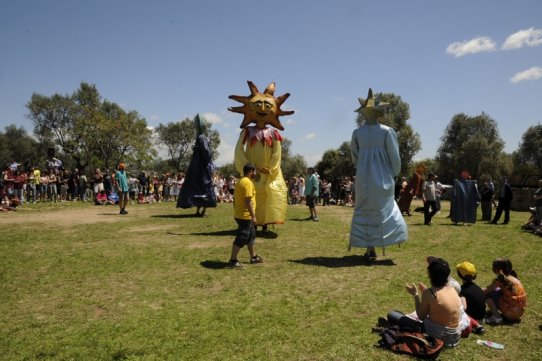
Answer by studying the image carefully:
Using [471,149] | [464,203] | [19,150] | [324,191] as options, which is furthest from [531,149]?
[19,150]

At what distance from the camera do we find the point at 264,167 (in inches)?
408

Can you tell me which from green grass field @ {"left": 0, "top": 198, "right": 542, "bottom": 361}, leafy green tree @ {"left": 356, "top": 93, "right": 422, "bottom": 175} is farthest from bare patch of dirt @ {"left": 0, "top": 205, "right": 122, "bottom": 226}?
leafy green tree @ {"left": 356, "top": 93, "right": 422, "bottom": 175}

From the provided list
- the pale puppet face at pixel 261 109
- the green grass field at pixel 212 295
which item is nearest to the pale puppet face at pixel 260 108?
the pale puppet face at pixel 261 109

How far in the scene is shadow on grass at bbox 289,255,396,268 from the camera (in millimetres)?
7873

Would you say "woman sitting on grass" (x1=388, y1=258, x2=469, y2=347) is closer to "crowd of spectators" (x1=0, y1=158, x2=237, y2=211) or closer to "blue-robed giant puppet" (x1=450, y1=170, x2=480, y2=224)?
"blue-robed giant puppet" (x1=450, y1=170, x2=480, y2=224)

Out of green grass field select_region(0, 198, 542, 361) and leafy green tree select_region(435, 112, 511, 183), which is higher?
leafy green tree select_region(435, 112, 511, 183)

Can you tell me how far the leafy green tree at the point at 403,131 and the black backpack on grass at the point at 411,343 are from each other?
46.0 metres

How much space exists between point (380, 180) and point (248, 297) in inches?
147

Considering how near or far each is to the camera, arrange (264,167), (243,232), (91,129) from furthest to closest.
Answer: (91,129), (264,167), (243,232)

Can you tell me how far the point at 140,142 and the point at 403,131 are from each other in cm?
3051

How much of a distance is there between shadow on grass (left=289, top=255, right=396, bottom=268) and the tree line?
32952mm

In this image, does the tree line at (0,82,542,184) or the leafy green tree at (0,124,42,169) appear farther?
the leafy green tree at (0,124,42,169)

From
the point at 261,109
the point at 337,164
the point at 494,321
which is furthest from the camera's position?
the point at 337,164

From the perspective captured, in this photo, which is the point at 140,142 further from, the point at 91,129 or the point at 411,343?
the point at 411,343
